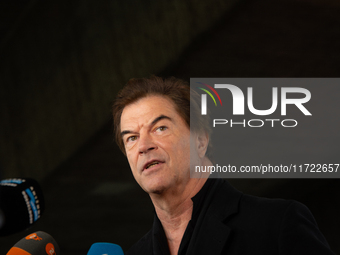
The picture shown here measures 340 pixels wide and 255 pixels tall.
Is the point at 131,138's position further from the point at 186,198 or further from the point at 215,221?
the point at 215,221

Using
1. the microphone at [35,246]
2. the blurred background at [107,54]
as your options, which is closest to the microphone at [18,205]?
the microphone at [35,246]

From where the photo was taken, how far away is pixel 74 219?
3824mm

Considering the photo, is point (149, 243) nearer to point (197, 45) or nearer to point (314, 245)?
point (314, 245)

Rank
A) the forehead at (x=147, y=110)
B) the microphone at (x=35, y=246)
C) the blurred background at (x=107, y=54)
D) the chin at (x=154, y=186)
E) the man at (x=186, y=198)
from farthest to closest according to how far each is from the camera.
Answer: the blurred background at (x=107, y=54) → the forehead at (x=147, y=110) → the chin at (x=154, y=186) → the man at (x=186, y=198) → the microphone at (x=35, y=246)

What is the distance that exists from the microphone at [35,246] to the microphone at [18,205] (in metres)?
0.05

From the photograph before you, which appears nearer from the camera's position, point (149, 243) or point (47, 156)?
point (149, 243)

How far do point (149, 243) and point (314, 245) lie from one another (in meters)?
0.69

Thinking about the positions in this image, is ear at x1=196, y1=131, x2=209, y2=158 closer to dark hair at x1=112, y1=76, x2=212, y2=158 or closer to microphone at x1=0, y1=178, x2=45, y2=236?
dark hair at x1=112, y1=76, x2=212, y2=158

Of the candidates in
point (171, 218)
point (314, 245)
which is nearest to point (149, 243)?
point (171, 218)

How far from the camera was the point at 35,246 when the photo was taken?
124 cm

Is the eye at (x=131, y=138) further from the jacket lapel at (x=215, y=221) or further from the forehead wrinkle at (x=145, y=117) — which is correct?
the jacket lapel at (x=215, y=221)

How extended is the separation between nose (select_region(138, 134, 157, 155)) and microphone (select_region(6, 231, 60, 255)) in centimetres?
45

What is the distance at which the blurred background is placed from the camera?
272 centimetres

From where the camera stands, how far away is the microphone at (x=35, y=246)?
3.97 feet
